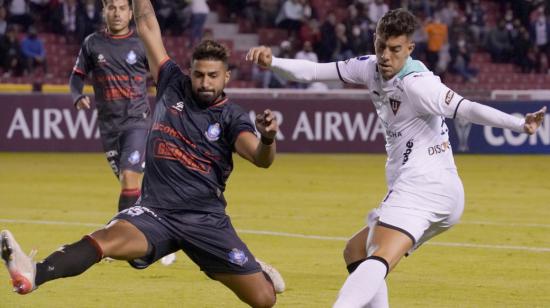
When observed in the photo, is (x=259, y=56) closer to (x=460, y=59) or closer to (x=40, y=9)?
(x=40, y=9)

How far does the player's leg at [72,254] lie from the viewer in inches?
283

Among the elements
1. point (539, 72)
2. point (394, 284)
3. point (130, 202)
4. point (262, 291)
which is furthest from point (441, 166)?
point (539, 72)

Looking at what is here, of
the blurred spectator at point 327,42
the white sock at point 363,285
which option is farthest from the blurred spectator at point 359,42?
the white sock at point 363,285

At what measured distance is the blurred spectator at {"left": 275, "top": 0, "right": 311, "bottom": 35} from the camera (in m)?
29.5

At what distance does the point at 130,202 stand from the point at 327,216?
4439 mm

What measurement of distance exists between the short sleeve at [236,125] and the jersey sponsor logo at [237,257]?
708 mm

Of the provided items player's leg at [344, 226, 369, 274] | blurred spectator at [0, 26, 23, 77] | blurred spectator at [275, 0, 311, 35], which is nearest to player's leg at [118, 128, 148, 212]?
player's leg at [344, 226, 369, 274]

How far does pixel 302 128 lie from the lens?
81.4 feet

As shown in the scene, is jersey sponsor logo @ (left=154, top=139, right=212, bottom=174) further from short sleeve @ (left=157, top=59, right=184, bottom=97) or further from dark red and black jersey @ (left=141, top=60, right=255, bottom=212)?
short sleeve @ (left=157, top=59, right=184, bottom=97)

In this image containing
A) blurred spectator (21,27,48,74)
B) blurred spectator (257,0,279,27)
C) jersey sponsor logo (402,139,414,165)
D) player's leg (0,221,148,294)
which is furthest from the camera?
blurred spectator (257,0,279,27)

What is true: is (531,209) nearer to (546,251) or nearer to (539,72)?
(546,251)

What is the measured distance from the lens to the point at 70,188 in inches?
743

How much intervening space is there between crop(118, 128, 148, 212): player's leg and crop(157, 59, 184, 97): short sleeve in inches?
135

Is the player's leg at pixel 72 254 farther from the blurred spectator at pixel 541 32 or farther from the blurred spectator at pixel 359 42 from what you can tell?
the blurred spectator at pixel 541 32
